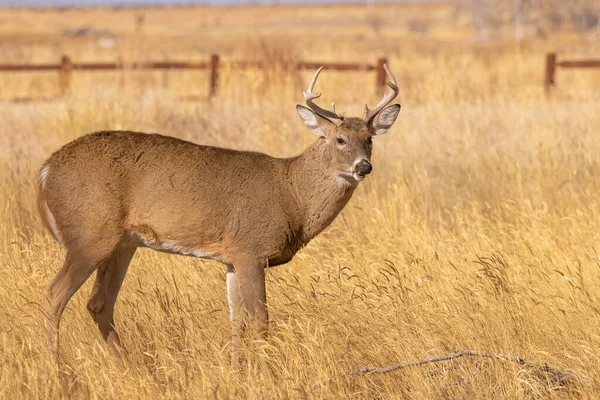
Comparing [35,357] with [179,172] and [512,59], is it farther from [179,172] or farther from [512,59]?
[512,59]

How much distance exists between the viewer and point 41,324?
5.53 meters

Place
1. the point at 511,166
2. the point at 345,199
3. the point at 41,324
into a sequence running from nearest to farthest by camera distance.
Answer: the point at 41,324, the point at 345,199, the point at 511,166

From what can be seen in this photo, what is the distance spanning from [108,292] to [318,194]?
1.38m

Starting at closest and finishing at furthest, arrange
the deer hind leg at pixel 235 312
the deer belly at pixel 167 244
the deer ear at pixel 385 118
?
1. the deer hind leg at pixel 235 312
2. the deer belly at pixel 167 244
3. the deer ear at pixel 385 118

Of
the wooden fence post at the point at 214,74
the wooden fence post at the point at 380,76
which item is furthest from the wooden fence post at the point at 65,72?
the wooden fence post at the point at 380,76

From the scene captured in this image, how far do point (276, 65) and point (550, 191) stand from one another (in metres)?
7.11

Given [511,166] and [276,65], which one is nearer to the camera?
[511,166]

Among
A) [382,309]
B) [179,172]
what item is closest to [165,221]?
[179,172]

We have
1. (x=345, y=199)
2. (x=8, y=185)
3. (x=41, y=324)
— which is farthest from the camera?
(x=8, y=185)

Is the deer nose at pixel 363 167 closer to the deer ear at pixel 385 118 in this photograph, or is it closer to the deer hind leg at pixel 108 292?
the deer ear at pixel 385 118

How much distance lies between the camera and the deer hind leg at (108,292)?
584 centimetres

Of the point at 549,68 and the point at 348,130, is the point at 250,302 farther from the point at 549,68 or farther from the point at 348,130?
the point at 549,68

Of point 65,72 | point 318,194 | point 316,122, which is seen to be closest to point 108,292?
point 318,194

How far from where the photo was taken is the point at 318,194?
6043mm
